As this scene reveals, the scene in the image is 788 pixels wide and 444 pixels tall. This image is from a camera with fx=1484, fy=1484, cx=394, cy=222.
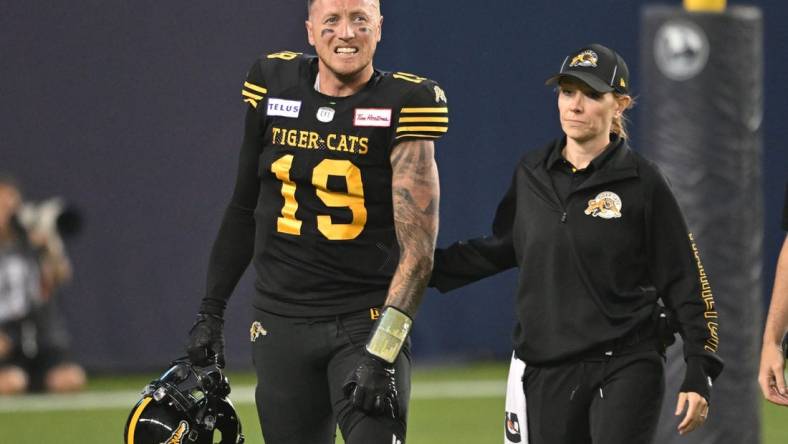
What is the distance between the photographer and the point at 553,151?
13.7 ft

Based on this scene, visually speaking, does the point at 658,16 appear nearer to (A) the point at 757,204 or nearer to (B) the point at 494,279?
(A) the point at 757,204

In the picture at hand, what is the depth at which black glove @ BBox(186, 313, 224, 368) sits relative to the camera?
430 cm

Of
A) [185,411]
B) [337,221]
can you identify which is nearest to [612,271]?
[337,221]

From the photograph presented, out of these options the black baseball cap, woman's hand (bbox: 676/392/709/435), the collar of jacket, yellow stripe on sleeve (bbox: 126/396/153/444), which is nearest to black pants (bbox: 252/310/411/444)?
yellow stripe on sleeve (bbox: 126/396/153/444)

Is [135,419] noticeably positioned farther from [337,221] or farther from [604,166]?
[604,166]

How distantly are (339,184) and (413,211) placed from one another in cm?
22

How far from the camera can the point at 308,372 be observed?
411 centimetres

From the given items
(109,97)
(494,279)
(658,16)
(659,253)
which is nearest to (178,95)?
(109,97)

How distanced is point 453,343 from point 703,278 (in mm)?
6131

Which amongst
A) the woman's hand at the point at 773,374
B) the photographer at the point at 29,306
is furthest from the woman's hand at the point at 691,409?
the photographer at the point at 29,306

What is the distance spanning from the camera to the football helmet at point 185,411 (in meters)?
4.23

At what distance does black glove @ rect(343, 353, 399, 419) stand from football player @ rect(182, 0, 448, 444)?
0.01 metres

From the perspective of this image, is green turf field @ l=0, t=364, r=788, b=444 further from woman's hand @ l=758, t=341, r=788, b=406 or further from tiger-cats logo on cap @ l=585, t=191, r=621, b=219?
tiger-cats logo on cap @ l=585, t=191, r=621, b=219

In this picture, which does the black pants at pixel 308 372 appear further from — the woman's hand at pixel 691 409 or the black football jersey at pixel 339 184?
the woman's hand at pixel 691 409
